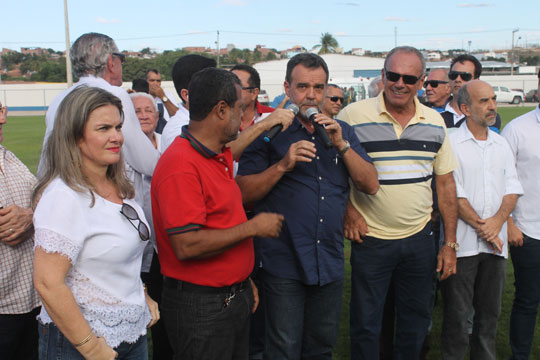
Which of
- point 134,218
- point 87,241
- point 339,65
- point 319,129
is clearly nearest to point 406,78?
point 319,129

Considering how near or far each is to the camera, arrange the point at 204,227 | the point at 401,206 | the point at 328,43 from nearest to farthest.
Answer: the point at 204,227
the point at 401,206
the point at 328,43

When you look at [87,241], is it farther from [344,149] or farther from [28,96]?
[28,96]

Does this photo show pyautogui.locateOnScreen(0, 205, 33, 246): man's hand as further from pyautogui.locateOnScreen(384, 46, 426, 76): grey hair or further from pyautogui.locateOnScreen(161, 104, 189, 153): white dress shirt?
pyautogui.locateOnScreen(384, 46, 426, 76): grey hair

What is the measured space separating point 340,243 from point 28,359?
2073 mm

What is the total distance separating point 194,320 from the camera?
2516 millimetres

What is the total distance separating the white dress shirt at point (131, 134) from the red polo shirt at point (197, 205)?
2.92 ft

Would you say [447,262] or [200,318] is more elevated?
[200,318]

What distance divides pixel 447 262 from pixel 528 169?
3.83ft

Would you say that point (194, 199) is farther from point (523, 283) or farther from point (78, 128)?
point (523, 283)

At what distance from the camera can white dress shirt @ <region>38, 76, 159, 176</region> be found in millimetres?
3311

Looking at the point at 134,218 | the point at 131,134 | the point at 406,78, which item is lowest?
the point at 134,218

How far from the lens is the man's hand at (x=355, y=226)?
3570 mm

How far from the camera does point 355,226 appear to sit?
11.8ft

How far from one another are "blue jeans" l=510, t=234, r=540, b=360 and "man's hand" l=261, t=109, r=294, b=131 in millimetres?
2515
